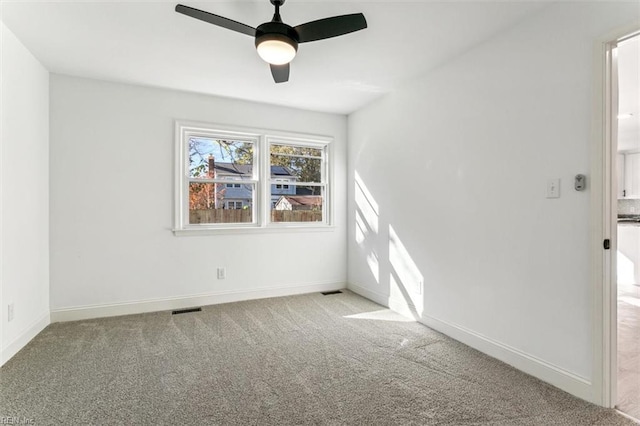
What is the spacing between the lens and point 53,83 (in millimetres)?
3076

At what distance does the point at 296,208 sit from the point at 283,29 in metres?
2.68

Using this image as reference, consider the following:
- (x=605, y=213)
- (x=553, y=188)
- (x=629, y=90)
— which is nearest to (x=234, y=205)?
(x=553, y=188)

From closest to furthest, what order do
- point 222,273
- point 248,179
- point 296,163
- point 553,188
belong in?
point 553,188
point 222,273
point 248,179
point 296,163

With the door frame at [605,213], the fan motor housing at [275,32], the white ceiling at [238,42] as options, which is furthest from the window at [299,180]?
the door frame at [605,213]

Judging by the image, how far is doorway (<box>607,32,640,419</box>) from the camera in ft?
5.91

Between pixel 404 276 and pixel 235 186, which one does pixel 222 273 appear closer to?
pixel 235 186

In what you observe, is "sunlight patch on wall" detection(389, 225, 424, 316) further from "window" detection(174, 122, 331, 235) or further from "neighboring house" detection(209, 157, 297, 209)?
"neighboring house" detection(209, 157, 297, 209)

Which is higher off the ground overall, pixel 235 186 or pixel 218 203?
pixel 235 186

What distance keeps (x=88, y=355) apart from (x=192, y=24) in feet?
8.81

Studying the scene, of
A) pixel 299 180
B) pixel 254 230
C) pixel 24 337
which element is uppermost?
pixel 299 180

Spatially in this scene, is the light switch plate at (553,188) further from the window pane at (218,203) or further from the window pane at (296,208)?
the window pane at (218,203)

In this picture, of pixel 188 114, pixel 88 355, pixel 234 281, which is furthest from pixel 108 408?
pixel 188 114

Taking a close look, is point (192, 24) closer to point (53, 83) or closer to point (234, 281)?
point (53, 83)

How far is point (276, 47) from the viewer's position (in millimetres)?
1884
